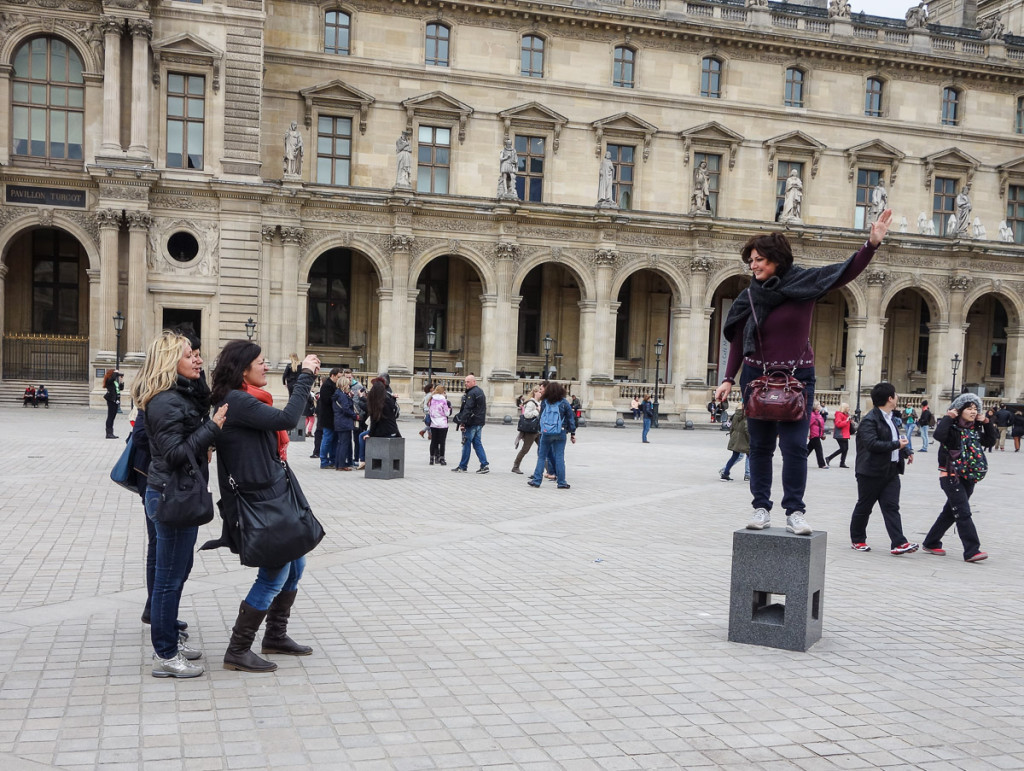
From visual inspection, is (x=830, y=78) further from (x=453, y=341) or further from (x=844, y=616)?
(x=844, y=616)

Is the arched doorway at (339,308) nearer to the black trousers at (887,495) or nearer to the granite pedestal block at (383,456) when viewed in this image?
the granite pedestal block at (383,456)

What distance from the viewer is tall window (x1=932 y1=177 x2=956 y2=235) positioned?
46281 mm

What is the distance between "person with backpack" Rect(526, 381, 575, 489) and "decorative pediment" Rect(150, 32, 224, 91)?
2434cm

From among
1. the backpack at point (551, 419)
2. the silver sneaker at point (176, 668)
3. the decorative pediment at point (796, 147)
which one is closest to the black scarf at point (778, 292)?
the silver sneaker at point (176, 668)

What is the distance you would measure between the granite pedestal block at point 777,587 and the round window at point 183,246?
31.9m

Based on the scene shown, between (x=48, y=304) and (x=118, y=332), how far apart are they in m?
7.99

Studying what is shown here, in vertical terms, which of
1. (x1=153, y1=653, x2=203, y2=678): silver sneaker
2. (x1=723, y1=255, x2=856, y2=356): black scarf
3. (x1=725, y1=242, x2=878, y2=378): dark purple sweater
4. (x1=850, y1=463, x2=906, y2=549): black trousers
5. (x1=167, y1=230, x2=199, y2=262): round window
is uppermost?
(x1=167, y1=230, x2=199, y2=262): round window

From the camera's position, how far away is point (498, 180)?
4038 cm

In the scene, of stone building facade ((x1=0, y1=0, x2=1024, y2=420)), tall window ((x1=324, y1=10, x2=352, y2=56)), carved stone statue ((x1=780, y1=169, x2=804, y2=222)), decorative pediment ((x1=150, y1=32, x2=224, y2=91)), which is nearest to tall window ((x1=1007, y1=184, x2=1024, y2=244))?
stone building facade ((x1=0, y1=0, x2=1024, y2=420))

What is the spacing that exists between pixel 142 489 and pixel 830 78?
44.0 metres

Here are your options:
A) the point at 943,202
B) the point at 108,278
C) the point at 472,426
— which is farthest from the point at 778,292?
the point at 943,202

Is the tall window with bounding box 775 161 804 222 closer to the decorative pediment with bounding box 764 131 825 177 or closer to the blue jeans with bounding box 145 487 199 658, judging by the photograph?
the decorative pediment with bounding box 764 131 825 177

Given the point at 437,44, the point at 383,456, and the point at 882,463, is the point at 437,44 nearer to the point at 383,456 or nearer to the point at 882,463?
the point at 383,456

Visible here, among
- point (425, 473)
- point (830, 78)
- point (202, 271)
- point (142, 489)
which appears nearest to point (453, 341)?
point (202, 271)
